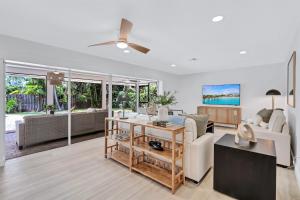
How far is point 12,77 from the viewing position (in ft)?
14.5

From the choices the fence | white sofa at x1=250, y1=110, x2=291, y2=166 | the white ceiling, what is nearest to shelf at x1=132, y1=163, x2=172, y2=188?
white sofa at x1=250, y1=110, x2=291, y2=166

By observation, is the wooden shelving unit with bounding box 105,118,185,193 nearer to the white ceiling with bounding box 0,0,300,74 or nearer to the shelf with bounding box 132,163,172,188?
the shelf with bounding box 132,163,172,188

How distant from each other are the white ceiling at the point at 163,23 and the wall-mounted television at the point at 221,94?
2512mm

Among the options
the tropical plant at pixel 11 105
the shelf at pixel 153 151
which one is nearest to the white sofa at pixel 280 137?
the shelf at pixel 153 151

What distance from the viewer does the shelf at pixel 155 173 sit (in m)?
2.21

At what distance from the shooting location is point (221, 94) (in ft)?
20.7

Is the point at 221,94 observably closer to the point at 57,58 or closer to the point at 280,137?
the point at 280,137

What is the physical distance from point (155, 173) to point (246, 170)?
1.29 metres

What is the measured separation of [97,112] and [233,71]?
553 centimetres

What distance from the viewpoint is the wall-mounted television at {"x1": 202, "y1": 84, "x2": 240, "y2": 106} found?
5.97 metres

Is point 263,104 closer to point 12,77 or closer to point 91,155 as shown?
point 91,155

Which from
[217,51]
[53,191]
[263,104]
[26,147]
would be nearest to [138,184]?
[53,191]

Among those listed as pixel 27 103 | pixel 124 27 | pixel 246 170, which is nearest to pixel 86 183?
pixel 246 170

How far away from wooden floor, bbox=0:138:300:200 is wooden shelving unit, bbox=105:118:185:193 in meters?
0.10
